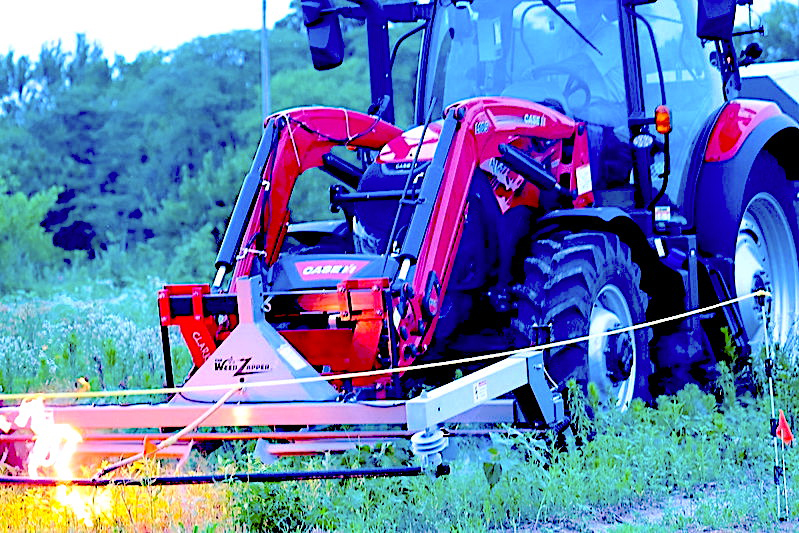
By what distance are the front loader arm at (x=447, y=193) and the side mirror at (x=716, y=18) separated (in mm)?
1069

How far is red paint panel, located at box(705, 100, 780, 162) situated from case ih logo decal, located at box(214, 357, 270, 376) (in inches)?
153

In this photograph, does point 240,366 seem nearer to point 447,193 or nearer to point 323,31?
point 447,193

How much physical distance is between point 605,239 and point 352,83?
26584 mm

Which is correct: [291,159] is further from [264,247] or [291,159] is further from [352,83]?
[352,83]

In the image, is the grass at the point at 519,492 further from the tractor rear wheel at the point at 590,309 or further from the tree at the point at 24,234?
the tree at the point at 24,234

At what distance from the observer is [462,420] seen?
5777 millimetres

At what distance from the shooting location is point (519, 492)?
5734 millimetres

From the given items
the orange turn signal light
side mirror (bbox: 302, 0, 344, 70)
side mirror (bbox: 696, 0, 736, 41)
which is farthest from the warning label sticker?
side mirror (bbox: 302, 0, 344, 70)

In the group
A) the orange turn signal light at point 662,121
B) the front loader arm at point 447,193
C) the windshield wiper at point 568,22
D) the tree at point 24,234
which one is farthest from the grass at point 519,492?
the tree at point 24,234

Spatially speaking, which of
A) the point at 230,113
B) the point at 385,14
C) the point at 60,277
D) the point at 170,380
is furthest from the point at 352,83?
the point at 170,380

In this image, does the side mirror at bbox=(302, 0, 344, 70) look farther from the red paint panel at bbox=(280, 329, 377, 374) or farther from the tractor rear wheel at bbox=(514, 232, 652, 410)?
the red paint panel at bbox=(280, 329, 377, 374)

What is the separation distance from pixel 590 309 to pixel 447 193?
3.63 feet

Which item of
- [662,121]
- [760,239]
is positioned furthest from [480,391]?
[760,239]

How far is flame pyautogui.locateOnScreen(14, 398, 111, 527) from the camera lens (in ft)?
18.4
